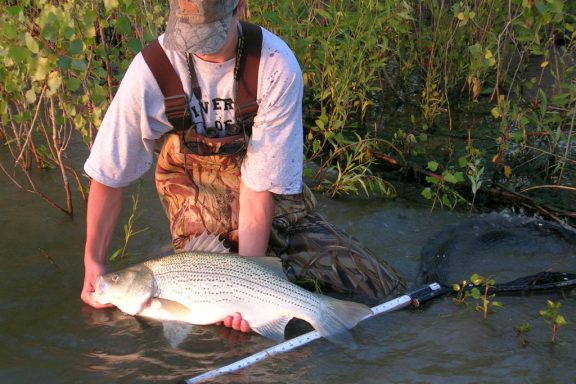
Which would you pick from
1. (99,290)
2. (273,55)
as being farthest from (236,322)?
(273,55)

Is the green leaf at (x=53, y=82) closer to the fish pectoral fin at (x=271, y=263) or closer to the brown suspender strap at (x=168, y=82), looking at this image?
the brown suspender strap at (x=168, y=82)

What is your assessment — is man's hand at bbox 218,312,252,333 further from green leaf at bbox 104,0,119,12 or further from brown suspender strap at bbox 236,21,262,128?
green leaf at bbox 104,0,119,12

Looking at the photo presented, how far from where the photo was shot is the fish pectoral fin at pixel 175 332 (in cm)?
385

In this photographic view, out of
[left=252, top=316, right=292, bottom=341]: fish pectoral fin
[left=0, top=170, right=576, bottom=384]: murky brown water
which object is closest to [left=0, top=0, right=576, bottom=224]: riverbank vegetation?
[left=0, top=170, right=576, bottom=384]: murky brown water

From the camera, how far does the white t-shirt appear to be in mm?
3768

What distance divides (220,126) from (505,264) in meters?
2.33

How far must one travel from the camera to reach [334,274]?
14.5 feet

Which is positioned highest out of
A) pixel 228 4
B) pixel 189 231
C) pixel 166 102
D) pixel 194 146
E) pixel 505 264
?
pixel 228 4

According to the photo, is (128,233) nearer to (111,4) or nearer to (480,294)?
(111,4)

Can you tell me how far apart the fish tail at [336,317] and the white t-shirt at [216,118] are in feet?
2.39

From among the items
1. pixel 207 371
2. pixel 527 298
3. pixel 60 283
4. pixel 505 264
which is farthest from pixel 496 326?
pixel 60 283

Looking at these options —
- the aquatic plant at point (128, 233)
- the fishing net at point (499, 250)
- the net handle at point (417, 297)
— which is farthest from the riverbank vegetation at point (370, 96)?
the net handle at point (417, 297)

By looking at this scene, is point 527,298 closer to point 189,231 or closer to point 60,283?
point 189,231

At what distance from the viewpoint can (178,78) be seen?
12.6ft
